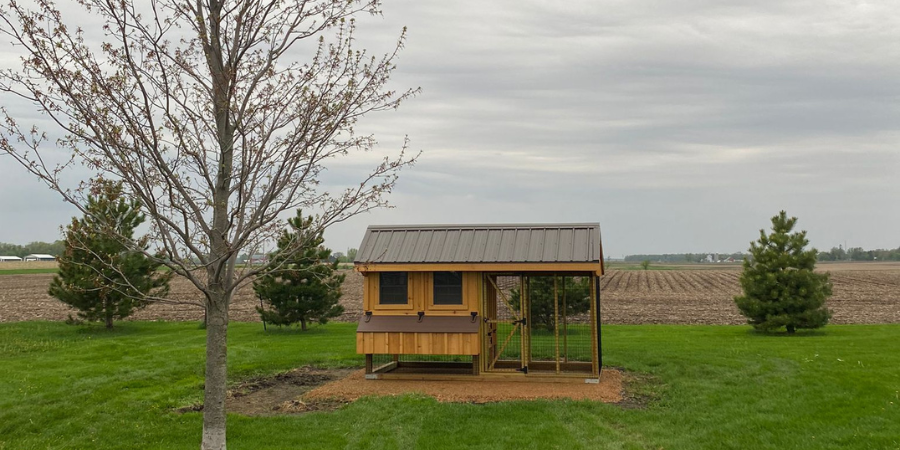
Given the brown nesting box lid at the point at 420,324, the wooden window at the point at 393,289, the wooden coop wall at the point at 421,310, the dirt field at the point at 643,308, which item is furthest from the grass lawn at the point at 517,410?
the dirt field at the point at 643,308

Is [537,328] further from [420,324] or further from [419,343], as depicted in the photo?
[419,343]

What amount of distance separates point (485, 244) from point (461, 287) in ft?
3.25

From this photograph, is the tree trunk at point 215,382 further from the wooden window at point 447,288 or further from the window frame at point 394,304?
the wooden window at point 447,288

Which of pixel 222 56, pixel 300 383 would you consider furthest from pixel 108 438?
pixel 222 56

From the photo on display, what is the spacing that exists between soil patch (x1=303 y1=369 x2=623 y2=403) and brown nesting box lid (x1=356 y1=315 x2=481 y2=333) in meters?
1.05

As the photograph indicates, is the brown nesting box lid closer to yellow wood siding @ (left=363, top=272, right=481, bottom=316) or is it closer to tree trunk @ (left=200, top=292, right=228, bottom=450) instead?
yellow wood siding @ (left=363, top=272, right=481, bottom=316)

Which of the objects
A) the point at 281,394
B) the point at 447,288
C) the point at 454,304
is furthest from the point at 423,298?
the point at 281,394

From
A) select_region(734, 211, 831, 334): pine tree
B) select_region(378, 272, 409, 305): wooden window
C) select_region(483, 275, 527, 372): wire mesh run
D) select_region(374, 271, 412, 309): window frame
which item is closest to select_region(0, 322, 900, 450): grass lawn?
select_region(483, 275, 527, 372): wire mesh run

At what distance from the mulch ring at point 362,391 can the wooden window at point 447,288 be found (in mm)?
1609

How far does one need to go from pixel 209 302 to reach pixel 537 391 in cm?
672

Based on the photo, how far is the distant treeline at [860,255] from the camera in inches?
6412

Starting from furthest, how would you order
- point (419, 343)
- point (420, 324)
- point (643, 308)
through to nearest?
point (643, 308) < point (420, 324) < point (419, 343)

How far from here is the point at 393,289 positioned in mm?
13008

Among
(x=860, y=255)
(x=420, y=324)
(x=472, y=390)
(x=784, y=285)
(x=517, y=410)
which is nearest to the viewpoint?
(x=517, y=410)
